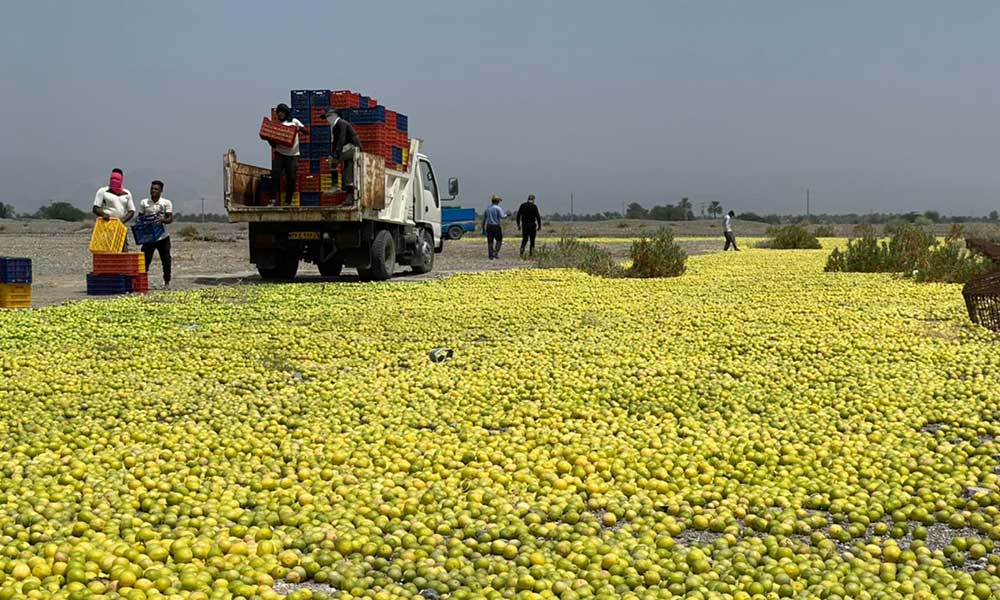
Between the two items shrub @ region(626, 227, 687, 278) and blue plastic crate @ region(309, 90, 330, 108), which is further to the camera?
shrub @ region(626, 227, 687, 278)

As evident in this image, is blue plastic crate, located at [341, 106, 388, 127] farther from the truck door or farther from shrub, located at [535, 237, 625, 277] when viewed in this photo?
shrub, located at [535, 237, 625, 277]

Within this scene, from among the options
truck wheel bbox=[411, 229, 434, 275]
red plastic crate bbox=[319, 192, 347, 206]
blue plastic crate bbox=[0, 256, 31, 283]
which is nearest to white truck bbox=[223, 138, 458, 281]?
red plastic crate bbox=[319, 192, 347, 206]

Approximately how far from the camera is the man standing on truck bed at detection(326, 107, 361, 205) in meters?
15.9

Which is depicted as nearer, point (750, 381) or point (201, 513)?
point (201, 513)

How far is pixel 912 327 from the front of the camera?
10.4 meters

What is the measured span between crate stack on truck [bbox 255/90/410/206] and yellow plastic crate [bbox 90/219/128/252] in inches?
116

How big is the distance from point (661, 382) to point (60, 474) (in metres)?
4.42

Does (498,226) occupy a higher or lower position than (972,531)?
higher

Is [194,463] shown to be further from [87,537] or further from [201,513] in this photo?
[87,537]

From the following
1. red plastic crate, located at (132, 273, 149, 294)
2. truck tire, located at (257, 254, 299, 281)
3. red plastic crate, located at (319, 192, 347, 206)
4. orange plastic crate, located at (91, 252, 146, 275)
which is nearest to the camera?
orange plastic crate, located at (91, 252, 146, 275)

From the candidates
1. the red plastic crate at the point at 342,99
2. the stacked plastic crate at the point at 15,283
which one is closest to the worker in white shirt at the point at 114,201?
the stacked plastic crate at the point at 15,283

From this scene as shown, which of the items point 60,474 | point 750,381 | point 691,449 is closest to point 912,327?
point 750,381

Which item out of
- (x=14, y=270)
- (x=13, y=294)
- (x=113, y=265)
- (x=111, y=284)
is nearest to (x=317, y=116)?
(x=113, y=265)

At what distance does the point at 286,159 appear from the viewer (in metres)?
16.5
